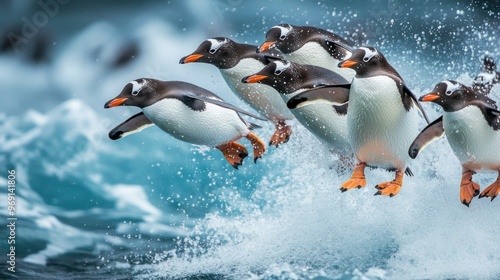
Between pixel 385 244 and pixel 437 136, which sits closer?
pixel 437 136

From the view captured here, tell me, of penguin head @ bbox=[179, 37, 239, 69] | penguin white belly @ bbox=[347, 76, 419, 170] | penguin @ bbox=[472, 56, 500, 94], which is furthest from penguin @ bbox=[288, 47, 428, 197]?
penguin @ bbox=[472, 56, 500, 94]

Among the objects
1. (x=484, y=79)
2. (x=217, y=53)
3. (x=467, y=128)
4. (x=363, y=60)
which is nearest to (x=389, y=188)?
(x=467, y=128)

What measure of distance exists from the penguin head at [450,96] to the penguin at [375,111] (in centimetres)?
11

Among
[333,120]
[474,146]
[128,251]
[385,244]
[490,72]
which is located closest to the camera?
[474,146]

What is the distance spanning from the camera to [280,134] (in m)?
3.52

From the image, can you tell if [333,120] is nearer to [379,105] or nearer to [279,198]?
[379,105]

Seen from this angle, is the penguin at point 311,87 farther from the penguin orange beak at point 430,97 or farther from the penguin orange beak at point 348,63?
the penguin orange beak at point 430,97

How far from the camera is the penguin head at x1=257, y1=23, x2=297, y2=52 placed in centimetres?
344

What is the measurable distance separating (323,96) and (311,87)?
9 cm

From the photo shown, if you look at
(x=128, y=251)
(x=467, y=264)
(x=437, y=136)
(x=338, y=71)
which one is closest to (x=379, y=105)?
(x=437, y=136)

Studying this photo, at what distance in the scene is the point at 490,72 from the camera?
411cm

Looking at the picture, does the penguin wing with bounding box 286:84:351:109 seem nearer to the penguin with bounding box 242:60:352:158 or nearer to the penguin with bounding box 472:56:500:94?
the penguin with bounding box 242:60:352:158

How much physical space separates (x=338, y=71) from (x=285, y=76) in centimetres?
52

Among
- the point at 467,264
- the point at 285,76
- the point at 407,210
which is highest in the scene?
the point at 285,76
